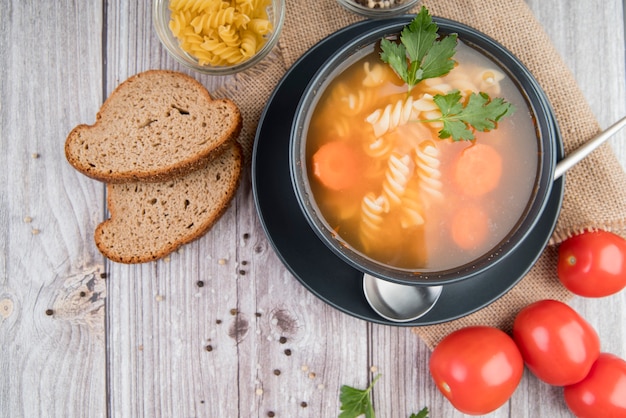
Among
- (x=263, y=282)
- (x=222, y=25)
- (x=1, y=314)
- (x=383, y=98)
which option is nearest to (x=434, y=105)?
(x=383, y=98)

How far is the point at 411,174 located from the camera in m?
1.63

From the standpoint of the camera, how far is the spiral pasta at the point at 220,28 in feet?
6.16

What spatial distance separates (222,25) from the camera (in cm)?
188

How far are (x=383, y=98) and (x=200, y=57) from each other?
666 millimetres

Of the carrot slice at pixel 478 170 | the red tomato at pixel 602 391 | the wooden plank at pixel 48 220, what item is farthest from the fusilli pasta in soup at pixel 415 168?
the wooden plank at pixel 48 220

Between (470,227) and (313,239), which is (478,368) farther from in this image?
(313,239)

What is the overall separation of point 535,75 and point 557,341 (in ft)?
2.87

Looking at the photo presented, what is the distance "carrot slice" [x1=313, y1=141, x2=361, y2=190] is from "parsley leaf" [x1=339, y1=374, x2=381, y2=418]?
80cm

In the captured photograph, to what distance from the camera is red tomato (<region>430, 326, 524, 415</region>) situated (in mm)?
1931

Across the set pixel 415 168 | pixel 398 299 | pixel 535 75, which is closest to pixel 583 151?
pixel 535 75

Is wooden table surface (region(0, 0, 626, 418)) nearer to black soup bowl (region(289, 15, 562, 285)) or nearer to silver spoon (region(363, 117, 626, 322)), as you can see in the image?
silver spoon (region(363, 117, 626, 322))

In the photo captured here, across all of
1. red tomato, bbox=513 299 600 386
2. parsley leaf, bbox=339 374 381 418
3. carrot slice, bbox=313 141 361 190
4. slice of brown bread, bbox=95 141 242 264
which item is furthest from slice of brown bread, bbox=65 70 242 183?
red tomato, bbox=513 299 600 386

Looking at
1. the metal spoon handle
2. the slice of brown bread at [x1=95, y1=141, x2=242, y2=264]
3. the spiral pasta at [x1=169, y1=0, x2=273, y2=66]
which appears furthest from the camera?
the slice of brown bread at [x1=95, y1=141, x2=242, y2=264]

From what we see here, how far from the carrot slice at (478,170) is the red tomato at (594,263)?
525 mm
